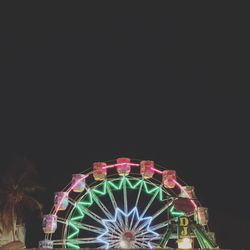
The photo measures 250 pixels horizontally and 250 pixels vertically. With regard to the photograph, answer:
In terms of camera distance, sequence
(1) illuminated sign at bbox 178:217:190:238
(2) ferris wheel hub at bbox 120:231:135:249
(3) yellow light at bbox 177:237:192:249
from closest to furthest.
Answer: (3) yellow light at bbox 177:237:192:249
(1) illuminated sign at bbox 178:217:190:238
(2) ferris wheel hub at bbox 120:231:135:249

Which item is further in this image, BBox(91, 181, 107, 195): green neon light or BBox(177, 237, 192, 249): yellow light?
BBox(91, 181, 107, 195): green neon light

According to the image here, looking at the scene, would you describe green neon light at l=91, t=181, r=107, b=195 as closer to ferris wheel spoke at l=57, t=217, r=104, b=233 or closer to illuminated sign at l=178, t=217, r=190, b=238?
ferris wheel spoke at l=57, t=217, r=104, b=233

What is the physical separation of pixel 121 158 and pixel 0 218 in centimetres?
861

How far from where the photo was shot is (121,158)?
108 ft

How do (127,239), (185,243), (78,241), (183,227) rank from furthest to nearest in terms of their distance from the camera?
(127,239), (78,241), (183,227), (185,243)

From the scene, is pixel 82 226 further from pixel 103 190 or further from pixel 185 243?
pixel 185 243

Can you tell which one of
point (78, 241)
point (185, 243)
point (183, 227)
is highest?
point (78, 241)

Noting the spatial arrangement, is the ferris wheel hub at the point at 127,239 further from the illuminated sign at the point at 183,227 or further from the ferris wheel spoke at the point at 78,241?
the illuminated sign at the point at 183,227

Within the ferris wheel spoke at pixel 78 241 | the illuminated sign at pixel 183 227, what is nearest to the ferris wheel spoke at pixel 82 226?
the ferris wheel spoke at pixel 78 241

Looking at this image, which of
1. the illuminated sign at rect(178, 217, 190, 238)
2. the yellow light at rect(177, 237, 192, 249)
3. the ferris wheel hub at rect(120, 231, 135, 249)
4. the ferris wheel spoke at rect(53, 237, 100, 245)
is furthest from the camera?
the ferris wheel hub at rect(120, 231, 135, 249)

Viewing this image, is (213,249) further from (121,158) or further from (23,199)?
(23,199)

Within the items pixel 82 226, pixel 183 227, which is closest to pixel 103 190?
pixel 82 226

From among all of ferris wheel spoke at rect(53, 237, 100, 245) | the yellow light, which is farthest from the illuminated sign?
ferris wheel spoke at rect(53, 237, 100, 245)

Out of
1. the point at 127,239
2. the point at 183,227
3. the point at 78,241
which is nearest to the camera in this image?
the point at 183,227
